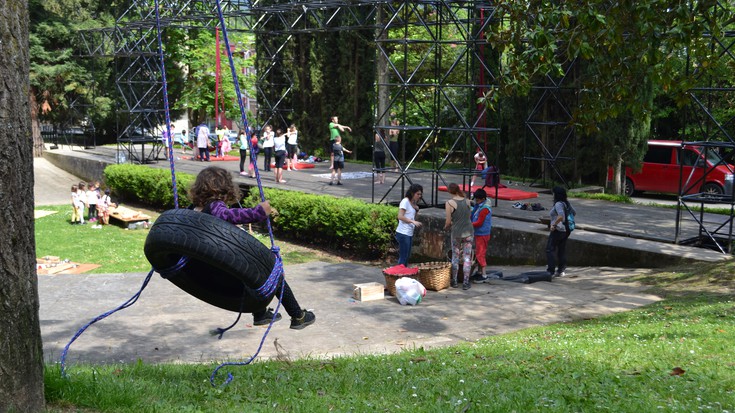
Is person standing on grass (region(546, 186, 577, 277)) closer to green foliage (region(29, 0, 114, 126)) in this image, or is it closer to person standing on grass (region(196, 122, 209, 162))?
person standing on grass (region(196, 122, 209, 162))

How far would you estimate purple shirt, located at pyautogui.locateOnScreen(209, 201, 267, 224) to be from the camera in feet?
20.2

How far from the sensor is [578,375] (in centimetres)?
628

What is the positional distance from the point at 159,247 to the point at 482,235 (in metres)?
7.95

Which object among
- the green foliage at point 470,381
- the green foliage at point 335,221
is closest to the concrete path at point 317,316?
the green foliage at point 470,381

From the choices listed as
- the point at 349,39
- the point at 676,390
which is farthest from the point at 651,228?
the point at 349,39

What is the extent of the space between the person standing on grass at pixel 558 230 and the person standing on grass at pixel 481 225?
3.45ft

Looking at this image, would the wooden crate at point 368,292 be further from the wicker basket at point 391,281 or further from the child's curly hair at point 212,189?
the child's curly hair at point 212,189

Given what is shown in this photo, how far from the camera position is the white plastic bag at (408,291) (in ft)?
37.1

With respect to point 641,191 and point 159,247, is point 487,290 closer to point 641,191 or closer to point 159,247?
point 159,247

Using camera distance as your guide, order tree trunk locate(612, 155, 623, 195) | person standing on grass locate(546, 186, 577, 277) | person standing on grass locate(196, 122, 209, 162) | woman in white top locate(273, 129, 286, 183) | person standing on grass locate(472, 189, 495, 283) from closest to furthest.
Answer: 1. person standing on grass locate(472, 189, 495, 283)
2. person standing on grass locate(546, 186, 577, 277)
3. tree trunk locate(612, 155, 623, 195)
4. woman in white top locate(273, 129, 286, 183)
5. person standing on grass locate(196, 122, 209, 162)

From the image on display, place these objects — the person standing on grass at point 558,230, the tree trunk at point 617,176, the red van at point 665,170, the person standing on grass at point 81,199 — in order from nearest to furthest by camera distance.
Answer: the person standing on grass at point 558,230
the person standing on grass at point 81,199
the tree trunk at point 617,176
the red van at point 665,170

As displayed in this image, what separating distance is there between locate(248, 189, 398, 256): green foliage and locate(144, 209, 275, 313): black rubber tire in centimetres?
1091

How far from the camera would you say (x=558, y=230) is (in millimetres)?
12859

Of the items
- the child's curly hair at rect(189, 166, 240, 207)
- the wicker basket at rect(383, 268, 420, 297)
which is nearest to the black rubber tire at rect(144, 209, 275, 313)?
the child's curly hair at rect(189, 166, 240, 207)
